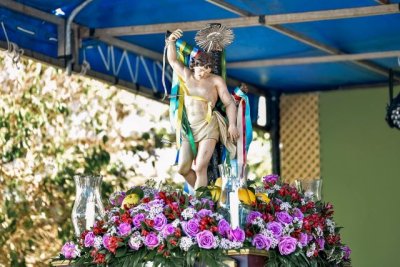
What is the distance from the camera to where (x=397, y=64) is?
10.7 meters

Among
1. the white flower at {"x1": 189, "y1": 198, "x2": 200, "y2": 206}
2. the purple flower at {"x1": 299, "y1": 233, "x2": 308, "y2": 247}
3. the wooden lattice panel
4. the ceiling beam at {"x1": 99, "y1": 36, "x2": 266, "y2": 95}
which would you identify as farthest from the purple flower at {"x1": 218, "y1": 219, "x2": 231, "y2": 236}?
the wooden lattice panel

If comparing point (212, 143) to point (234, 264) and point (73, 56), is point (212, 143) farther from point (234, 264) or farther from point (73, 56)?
point (73, 56)

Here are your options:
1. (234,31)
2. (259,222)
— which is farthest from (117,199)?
(234,31)

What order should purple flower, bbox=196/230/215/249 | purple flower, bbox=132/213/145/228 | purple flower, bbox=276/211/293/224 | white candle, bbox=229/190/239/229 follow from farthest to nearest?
1. purple flower, bbox=276/211/293/224
2. purple flower, bbox=132/213/145/228
3. white candle, bbox=229/190/239/229
4. purple flower, bbox=196/230/215/249

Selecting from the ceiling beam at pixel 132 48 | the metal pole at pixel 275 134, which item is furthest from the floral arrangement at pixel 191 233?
the metal pole at pixel 275 134

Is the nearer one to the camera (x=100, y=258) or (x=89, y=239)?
(x=100, y=258)

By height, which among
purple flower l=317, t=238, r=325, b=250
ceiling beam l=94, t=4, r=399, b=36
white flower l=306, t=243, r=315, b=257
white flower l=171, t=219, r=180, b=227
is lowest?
white flower l=306, t=243, r=315, b=257

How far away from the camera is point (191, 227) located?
235 inches

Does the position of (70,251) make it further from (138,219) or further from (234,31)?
(234,31)

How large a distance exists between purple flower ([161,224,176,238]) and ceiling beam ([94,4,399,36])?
3.19 meters

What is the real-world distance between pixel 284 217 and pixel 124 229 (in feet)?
2.82

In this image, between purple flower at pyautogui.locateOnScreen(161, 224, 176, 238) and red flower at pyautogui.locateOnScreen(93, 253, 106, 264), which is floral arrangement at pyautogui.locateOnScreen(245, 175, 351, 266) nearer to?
purple flower at pyautogui.locateOnScreen(161, 224, 176, 238)

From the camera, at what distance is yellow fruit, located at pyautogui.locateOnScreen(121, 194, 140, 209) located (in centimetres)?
643

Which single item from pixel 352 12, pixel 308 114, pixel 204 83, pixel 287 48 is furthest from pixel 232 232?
pixel 308 114
